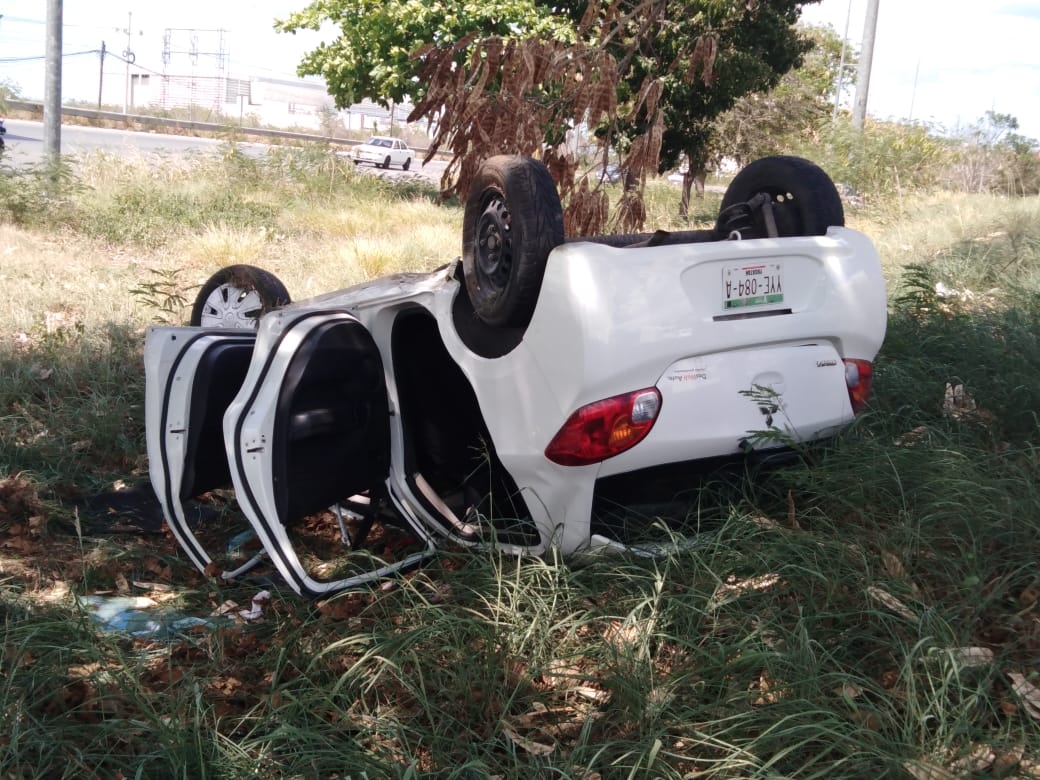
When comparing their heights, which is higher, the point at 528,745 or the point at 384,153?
the point at 384,153

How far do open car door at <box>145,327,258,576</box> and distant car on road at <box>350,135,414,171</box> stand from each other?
110 ft

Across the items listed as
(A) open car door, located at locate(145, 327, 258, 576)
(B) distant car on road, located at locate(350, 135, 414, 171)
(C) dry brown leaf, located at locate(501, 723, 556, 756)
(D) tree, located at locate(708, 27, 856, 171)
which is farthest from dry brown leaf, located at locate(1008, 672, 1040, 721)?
(B) distant car on road, located at locate(350, 135, 414, 171)

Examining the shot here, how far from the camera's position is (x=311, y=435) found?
3.42 meters

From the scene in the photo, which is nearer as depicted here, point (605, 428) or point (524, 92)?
point (605, 428)

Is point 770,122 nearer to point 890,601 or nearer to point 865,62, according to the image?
point 865,62

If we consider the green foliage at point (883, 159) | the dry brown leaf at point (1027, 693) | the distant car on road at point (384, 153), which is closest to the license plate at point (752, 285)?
the dry brown leaf at point (1027, 693)

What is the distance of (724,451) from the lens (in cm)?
329

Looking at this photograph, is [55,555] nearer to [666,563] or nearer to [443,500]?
[443,500]

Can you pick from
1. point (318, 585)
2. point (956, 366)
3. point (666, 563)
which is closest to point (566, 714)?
point (666, 563)

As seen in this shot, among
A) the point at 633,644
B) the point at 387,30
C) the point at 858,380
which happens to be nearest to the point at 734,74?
the point at 387,30

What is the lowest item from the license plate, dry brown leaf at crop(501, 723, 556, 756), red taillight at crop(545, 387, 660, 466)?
dry brown leaf at crop(501, 723, 556, 756)

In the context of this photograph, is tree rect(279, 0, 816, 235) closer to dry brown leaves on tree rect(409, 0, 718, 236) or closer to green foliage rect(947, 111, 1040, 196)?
dry brown leaves on tree rect(409, 0, 718, 236)

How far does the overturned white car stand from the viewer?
10.1 feet

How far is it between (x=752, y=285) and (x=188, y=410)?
2110mm
